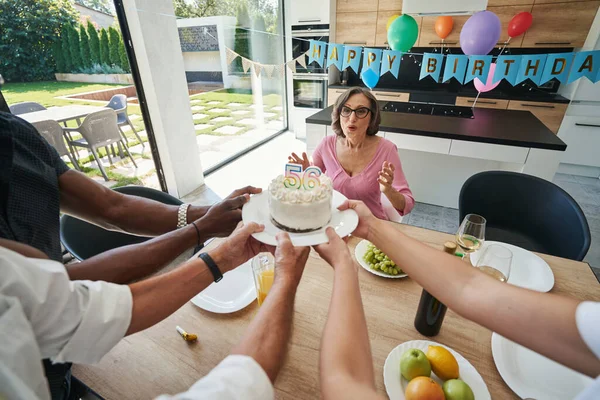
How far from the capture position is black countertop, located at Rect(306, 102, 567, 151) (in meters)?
2.37

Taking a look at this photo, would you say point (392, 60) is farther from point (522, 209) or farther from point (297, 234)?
point (297, 234)

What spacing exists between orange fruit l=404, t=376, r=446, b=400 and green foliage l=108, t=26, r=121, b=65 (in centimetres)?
348

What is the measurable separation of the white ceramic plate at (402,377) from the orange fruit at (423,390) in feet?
0.15

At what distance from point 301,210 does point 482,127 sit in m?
2.41

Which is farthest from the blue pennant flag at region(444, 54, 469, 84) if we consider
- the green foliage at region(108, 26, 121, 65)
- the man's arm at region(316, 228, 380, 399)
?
the green foliage at region(108, 26, 121, 65)

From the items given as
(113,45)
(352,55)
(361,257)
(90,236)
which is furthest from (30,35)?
(361,257)

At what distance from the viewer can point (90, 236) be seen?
4.93 ft

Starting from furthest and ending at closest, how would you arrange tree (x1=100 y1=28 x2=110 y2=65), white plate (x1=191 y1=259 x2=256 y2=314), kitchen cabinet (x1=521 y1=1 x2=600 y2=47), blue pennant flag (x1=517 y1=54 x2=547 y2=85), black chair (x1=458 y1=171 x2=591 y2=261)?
kitchen cabinet (x1=521 y1=1 x2=600 y2=47)
tree (x1=100 y1=28 x2=110 y2=65)
blue pennant flag (x1=517 y1=54 x2=547 y2=85)
black chair (x1=458 y1=171 x2=591 y2=261)
white plate (x1=191 y1=259 x2=256 y2=314)

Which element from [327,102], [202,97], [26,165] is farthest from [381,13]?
[26,165]

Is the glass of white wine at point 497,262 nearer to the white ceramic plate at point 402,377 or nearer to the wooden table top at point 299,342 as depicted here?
the wooden table top at point 299,342

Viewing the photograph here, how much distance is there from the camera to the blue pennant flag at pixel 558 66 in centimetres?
220

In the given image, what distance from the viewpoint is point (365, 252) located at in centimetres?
124

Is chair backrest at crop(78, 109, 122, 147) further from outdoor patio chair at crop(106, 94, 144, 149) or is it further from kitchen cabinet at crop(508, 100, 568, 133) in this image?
kitchen cabinet at crop(508, 100, 568, 133)

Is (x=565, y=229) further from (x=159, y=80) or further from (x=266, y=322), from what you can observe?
(x=159, y=80)
